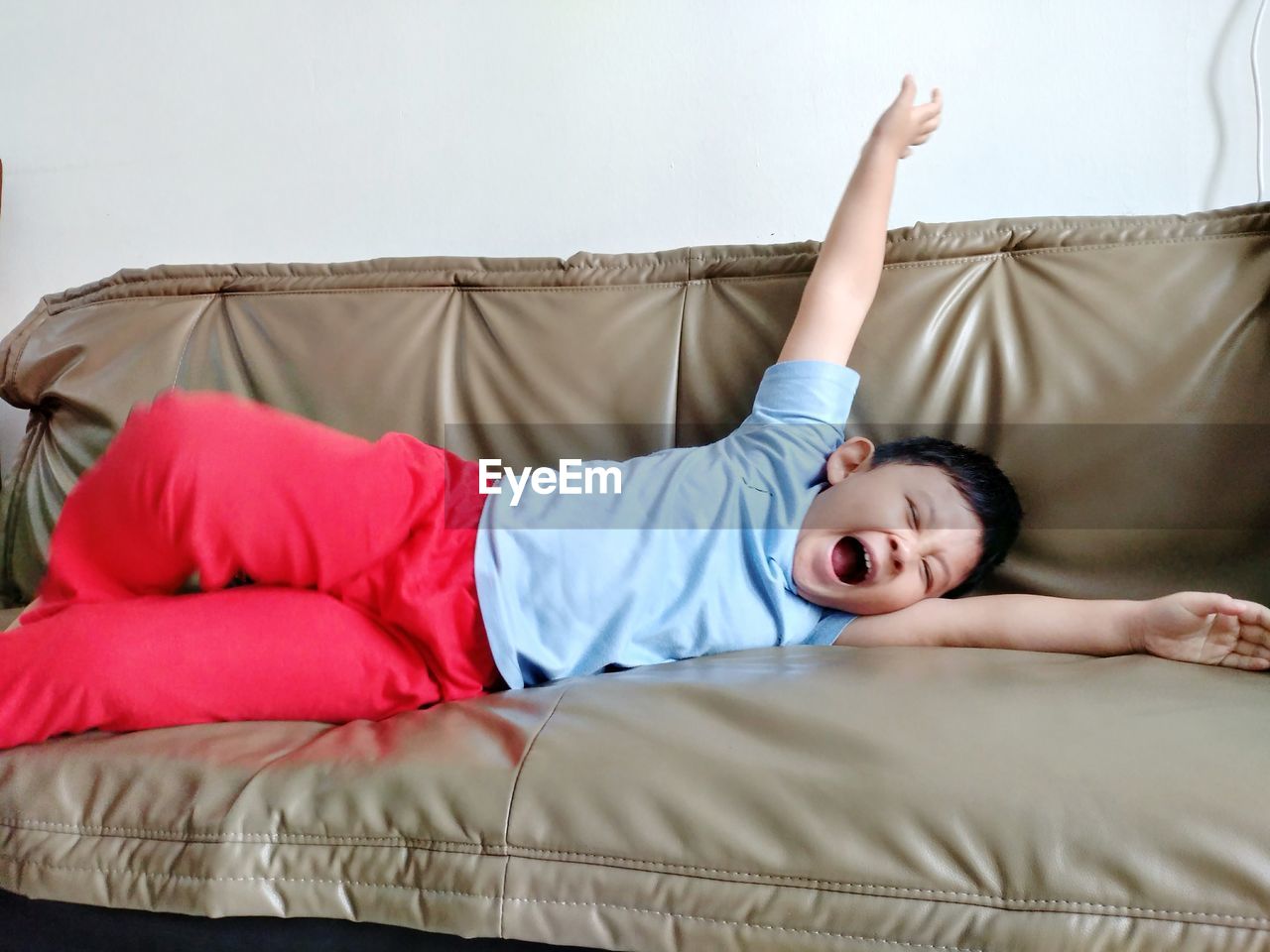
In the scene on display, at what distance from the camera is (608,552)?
0.92 m

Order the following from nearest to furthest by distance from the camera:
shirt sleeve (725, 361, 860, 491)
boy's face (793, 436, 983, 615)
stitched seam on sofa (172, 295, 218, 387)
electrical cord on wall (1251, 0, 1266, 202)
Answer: boy's face (793, 436, 983, 615) < shirt sleeve (725, 361, 860, 491) < electrical cord on wall (1251, 0, 1266, 202) < stitched seam on sofa (172, 295, 218, 387)

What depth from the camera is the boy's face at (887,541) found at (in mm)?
879

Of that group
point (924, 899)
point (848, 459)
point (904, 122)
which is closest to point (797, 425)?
point (848, 459)

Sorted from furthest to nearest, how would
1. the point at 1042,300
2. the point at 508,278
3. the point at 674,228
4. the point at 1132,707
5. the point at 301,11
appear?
1. the point at 301,11
2. the point at 674,228
3. the point at 508,278
4. the point at 1042,300
5. the point at 1132,707

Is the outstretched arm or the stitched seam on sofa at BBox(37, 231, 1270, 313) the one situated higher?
the stitched seam on sofa at BBox(37, 231, 1270, 313)

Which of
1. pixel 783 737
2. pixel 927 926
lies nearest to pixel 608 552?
pixel 783 737

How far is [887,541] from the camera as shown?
0.88 metres

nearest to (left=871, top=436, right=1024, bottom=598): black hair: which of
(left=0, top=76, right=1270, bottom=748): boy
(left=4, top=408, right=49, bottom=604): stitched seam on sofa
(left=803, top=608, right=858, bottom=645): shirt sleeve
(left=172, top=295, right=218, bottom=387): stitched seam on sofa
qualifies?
(left=0, top=76, right=1270, bottom=748): boy

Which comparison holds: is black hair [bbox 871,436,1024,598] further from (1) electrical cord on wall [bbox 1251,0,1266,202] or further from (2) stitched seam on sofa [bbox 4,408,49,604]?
(2) stitched seam on sofa [bbox 4,408,49,604]

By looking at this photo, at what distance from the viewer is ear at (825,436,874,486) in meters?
0.97

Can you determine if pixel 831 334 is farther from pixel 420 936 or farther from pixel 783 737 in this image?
pixel 420 936

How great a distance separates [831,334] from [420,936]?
755mm

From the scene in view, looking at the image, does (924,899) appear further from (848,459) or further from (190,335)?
(190,335)

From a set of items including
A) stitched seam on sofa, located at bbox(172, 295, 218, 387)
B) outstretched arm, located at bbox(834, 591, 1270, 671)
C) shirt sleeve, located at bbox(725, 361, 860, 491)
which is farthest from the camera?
stitched seam on sofa, located at bbox(172, 295, 218, 387)
